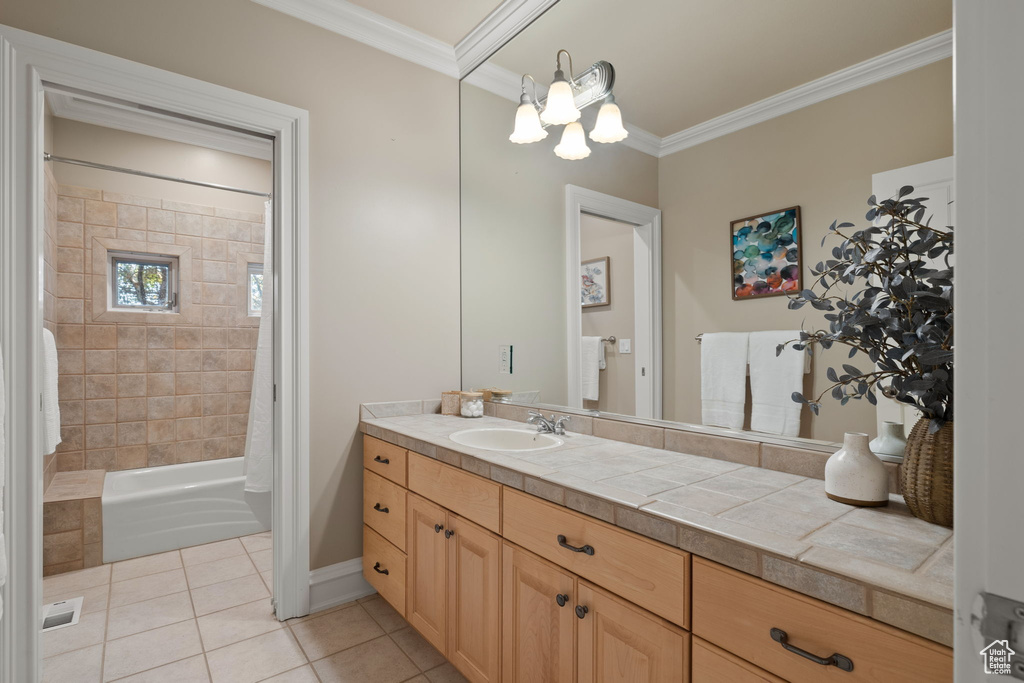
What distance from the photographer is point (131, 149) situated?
319cm

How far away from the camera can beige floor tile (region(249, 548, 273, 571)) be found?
8.47 ft

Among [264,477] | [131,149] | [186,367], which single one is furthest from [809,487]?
[131,149]

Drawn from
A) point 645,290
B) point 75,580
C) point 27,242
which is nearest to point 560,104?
point 645,290

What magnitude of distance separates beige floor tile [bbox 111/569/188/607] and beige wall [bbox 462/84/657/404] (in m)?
1.67

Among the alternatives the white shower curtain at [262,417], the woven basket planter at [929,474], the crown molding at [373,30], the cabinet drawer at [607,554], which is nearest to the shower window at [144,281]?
the white shower curtain at [262,417]

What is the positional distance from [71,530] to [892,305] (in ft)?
11.4

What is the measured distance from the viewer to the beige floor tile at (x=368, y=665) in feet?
5.56

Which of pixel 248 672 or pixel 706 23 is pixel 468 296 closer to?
pixel 706 23

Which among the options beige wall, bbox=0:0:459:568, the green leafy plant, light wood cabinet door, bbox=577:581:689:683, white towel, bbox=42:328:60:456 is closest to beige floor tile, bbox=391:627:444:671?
beige wall, bbox=0:0:459:568

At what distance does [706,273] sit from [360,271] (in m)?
1.48

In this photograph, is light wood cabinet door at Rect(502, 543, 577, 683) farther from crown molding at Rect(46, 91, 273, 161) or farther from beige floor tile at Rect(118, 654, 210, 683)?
crown molding at Rect(46, 91, 273, 161)

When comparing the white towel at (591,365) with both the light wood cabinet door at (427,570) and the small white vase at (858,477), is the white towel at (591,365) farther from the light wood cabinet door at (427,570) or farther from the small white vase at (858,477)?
the small white vase at (858,477)

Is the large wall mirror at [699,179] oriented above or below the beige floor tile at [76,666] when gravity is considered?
above

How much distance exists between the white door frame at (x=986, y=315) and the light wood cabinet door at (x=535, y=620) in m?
0.89
